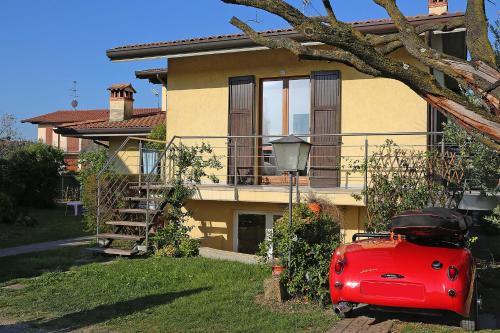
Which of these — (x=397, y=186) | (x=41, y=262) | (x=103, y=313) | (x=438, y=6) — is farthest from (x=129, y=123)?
(x=103, y=313)

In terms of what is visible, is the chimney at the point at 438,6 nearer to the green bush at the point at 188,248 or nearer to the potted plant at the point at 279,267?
the green bush at the point at 188,248

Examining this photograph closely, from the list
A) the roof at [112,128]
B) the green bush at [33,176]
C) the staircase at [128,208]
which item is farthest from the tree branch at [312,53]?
the green bush at [33,176]

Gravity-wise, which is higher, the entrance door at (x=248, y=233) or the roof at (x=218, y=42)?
the roof at (x=218, y=42)

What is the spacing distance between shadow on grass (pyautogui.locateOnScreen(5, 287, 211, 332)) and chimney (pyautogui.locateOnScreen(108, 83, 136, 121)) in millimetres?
13329

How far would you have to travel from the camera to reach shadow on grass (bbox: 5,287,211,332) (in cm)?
676

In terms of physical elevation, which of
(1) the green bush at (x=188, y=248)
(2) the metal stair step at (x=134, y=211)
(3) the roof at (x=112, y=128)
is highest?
(3) the roof at (x=112, y=128)

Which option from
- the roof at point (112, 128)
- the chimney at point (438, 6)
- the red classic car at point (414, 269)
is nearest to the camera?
the red classic car at point (414, 269)

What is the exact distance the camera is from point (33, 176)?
2377 cm

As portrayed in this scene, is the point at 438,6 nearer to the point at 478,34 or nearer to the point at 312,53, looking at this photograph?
the point at 478,34

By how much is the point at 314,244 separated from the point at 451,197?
2.95 metres

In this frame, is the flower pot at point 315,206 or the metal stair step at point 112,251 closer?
the flower pot at point 315,206

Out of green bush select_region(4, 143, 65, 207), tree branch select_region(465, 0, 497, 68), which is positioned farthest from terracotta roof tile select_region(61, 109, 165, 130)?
tree branch select_region(465, 0, 497, 68)

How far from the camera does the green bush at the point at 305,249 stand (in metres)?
7.26

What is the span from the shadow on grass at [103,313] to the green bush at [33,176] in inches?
646
